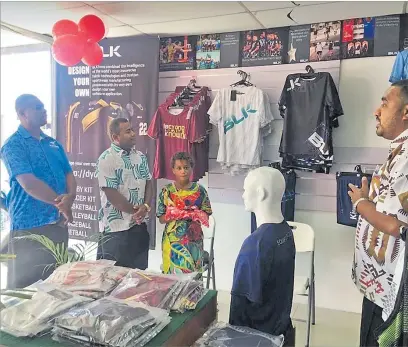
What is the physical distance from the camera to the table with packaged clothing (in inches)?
38.9

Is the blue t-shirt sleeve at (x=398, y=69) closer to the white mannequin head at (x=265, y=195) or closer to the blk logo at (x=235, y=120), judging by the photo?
the blk logo at (x=235, y=120)

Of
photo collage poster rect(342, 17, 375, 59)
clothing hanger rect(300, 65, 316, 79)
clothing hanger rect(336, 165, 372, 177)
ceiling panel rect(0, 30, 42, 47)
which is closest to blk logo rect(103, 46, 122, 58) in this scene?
ceiling panel rect(0, 30, 42, 47)

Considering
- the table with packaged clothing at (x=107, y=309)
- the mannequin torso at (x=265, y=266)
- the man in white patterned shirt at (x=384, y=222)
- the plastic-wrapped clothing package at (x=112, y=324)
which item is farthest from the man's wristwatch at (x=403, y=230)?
the plastic-wrapped clothing package at (x=112, y=324)

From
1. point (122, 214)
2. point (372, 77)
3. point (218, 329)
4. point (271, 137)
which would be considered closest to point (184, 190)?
point (122, 214)

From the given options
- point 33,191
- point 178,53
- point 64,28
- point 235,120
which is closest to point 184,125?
point 235,120

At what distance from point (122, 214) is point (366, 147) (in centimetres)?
139

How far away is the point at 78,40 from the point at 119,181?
70cm

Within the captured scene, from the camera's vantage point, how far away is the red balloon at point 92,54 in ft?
6.15

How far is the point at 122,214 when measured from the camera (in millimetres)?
1844

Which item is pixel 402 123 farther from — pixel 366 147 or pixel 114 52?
pixel 114 52

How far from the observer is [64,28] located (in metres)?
1.80

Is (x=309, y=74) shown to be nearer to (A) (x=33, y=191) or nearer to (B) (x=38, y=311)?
(A) (x=33, y=191)

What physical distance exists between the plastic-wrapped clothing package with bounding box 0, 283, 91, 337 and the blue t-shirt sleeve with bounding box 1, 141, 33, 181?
52 cm

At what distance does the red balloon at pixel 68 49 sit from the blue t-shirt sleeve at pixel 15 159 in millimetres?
533
